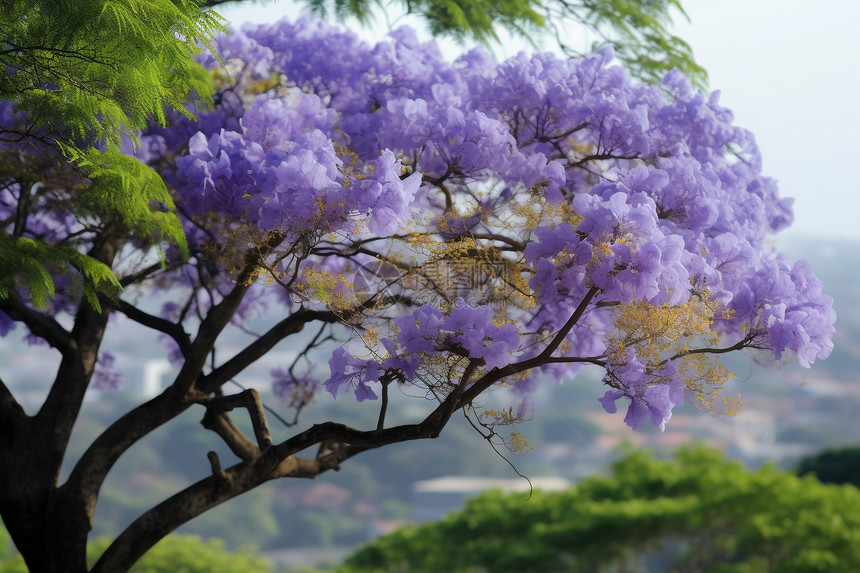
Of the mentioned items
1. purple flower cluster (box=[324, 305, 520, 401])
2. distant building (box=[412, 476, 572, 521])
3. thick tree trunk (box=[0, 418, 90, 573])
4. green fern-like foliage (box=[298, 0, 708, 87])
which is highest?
distant building (box=[412, 476, 572, 521])

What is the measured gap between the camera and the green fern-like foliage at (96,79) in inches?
90.7

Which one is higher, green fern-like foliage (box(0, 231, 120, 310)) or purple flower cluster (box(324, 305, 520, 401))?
green fern-like foliage (box(0, 231, 120, 310))

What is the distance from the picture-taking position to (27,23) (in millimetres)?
2371

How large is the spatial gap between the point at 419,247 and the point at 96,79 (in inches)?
40.9

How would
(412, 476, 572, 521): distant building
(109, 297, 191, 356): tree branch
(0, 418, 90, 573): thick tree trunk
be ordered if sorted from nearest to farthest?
(0, 418, 90, 573): thick tree trunk < (109, 297, 191, 356): tree branch < (412, 476, 572, 521): distant building

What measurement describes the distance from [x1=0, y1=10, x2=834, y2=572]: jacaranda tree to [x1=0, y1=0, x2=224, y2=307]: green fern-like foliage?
5.9 inches

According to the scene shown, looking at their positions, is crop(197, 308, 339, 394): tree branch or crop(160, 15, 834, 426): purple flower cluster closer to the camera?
crop(160, 15, 834, 426): purple flower cluster

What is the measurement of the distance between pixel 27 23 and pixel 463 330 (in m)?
1.36

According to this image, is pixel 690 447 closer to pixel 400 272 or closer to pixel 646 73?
pixel 646 73

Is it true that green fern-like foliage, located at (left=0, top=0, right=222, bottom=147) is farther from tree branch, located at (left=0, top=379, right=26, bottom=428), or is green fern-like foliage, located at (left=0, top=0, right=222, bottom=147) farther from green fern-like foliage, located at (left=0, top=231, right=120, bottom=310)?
tree branch, located at (left=0, top=379, right=26, bottom=428)

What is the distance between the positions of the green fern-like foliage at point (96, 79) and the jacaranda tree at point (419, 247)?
0.49ft

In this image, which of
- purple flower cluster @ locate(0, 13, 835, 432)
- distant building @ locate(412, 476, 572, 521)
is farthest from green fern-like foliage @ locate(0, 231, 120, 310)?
distant building @ locate(412, 476, 572, 521)

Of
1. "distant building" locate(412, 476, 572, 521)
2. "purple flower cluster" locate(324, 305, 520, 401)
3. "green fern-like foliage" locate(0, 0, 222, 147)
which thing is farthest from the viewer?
"distant building" locate(412, 476, 572, 521)

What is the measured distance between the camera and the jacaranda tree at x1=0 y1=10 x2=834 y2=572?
2.56 metres
